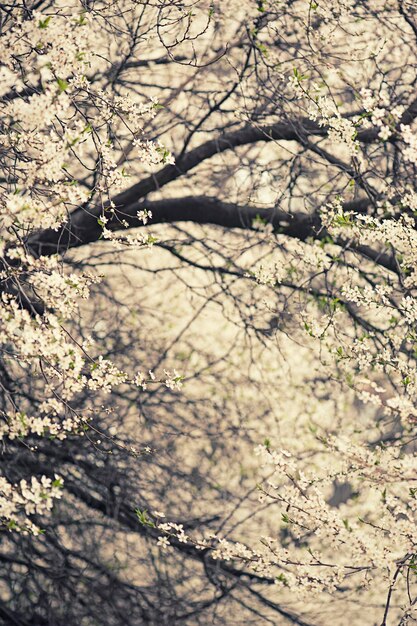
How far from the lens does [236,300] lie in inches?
176

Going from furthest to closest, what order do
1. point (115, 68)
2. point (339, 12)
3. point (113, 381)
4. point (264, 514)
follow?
point (264, 514) → point (115, 68) → point (339, 12) → point (113, 381)

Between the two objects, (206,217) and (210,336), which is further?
(210,336)

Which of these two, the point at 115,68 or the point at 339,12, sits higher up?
the point at 339,12

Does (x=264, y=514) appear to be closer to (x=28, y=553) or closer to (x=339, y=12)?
(x=28, y=553)

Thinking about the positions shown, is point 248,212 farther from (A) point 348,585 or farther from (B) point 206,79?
(A) point 348,585

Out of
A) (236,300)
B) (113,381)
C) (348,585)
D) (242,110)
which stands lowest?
(113,381)

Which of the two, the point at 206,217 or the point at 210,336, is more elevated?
the point at 206,217

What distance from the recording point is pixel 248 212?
4.29m

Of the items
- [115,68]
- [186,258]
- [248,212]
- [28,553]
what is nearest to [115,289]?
[186,258]

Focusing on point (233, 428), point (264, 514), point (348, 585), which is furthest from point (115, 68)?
point (348, 585)

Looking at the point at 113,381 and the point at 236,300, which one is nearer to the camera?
the point at 113,381

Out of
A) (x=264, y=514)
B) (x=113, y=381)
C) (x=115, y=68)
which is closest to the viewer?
(x=113, y=381)

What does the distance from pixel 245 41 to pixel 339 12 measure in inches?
26.2

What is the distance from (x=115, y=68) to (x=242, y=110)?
680 millimetres
